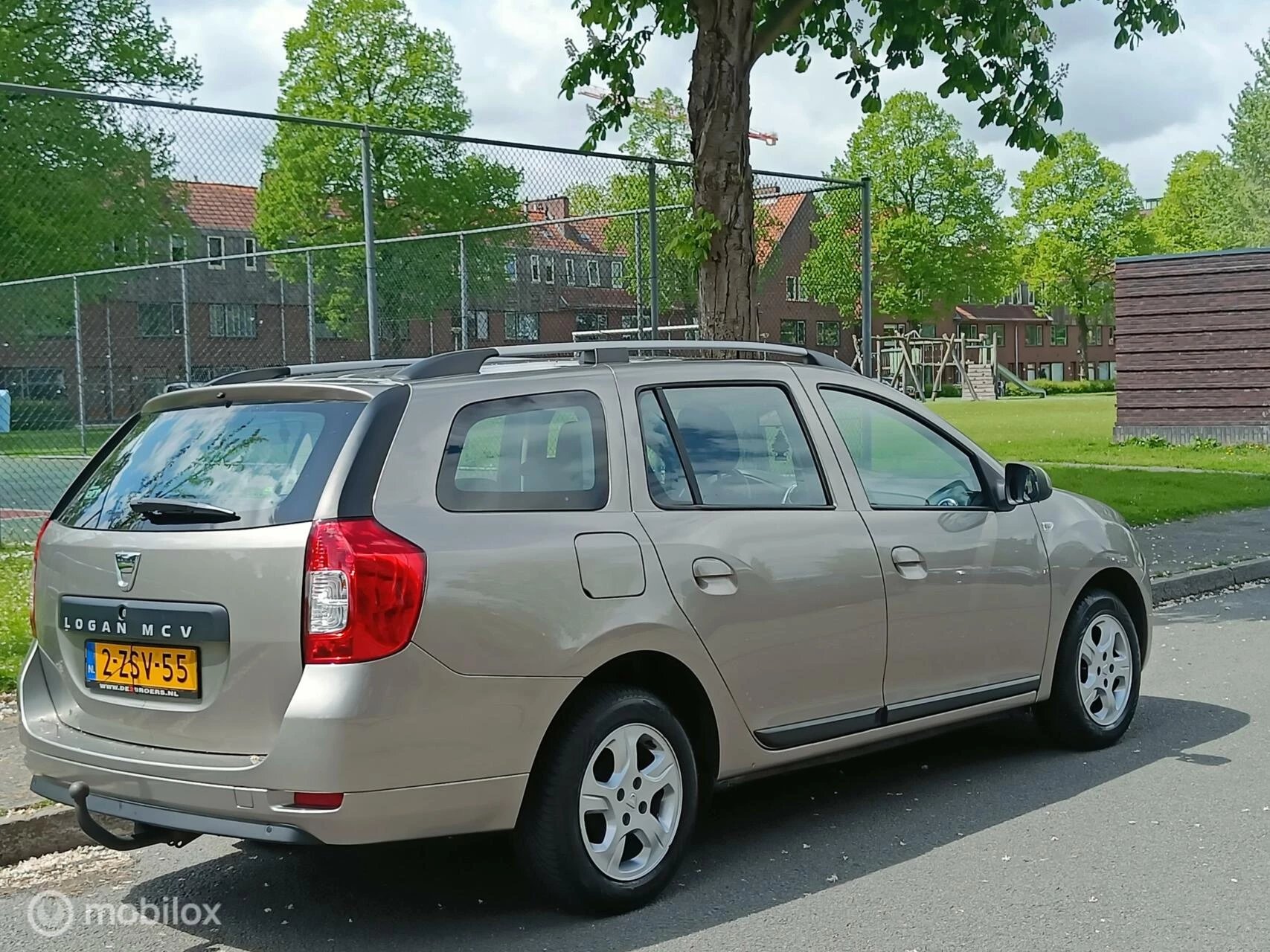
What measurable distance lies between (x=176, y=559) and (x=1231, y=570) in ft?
30.6

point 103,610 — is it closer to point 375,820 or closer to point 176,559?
point 176,559

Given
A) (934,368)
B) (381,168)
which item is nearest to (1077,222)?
(934,368)

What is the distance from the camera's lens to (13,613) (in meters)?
9.11

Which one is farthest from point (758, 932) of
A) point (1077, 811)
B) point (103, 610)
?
point (103, 610)

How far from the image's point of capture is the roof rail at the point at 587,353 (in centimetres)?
458

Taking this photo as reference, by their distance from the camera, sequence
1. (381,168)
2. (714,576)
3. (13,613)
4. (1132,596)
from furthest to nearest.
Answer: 1. (381,168)
2. (13,613)
3. (1132,596)
4. (714,576)

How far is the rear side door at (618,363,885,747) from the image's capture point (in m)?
4.82

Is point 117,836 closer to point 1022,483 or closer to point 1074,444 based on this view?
point 1022,483

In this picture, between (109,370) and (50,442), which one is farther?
(109,370)

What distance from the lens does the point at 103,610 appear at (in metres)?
4.41

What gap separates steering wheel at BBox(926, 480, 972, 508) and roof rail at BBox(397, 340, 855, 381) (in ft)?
1.97

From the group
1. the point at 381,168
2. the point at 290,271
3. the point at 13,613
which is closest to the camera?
the point at 13,613

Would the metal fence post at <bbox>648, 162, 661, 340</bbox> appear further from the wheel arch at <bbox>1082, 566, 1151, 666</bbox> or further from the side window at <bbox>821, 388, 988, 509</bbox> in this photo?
the side window at <bbox>821, 388, 988, 509</bbox>

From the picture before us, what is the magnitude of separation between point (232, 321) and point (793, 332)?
6478 millimetres
